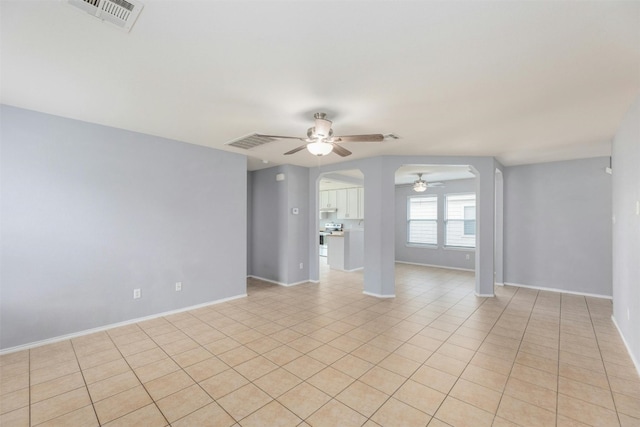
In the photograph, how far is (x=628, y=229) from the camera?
2955 mm

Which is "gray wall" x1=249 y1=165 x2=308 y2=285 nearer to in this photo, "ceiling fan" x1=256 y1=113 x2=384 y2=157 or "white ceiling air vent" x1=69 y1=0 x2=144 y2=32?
"ceiling fan" x1=256 y1=113 x2=384 y2=157

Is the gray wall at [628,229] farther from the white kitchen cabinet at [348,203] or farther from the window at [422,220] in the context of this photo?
the white kitchen cabinet at [348,203]

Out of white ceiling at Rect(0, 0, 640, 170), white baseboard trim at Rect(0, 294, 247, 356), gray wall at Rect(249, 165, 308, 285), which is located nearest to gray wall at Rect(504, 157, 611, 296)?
white ceiling at Rect(0, 0, 640, 170)

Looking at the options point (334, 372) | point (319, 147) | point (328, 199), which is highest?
point (319, 147)

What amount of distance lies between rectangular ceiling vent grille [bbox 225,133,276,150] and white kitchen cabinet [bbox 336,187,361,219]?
14.6ft

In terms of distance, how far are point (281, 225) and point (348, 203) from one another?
3.12 metres

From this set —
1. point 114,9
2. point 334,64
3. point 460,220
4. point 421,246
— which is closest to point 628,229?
point 334,64

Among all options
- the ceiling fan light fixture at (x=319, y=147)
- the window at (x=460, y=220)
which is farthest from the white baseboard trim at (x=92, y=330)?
the window at (x=460, y=220)

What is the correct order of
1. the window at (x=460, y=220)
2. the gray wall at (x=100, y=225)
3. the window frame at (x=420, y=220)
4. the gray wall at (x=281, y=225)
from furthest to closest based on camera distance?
1. the window frame at (x=420, y=220)
2. the window at (x=460, y=220)
3. the gray wall at (x=281, y=225)
4. the gray wall at (x=100, y=225)

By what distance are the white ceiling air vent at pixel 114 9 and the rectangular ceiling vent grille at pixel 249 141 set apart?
210 centimetres

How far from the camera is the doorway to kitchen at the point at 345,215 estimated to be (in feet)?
24.7

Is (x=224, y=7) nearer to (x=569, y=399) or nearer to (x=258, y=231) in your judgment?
(x=569, y=399)

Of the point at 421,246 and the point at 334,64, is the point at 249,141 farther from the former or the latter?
the point at 421,246

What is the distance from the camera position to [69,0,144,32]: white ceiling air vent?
1.50 meters
